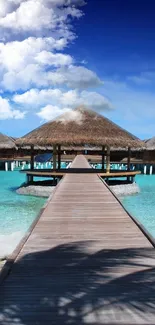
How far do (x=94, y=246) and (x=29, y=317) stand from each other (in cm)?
190

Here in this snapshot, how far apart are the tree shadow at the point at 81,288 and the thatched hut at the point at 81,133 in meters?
11.1

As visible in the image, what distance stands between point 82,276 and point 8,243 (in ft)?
13.4

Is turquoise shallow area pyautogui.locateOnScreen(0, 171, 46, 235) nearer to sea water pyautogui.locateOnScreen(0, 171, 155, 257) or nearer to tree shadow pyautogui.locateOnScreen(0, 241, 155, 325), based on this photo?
sea water pyautogui.locateOnScreen(0, 171, 155, 257)

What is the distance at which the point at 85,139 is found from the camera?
1507cm

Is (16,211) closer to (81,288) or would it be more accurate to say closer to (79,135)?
(79,135)

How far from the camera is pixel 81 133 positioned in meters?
15.5

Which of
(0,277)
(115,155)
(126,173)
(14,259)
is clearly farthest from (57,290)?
(115,155)

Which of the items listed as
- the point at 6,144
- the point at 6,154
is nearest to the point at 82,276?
the point at 6,144

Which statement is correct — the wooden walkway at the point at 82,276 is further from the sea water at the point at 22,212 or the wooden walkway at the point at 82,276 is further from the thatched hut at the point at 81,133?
the thatched hut at the point at 81,133

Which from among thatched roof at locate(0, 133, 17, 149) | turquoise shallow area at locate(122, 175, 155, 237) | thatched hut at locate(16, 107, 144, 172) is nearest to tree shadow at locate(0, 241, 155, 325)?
turquoise shallow area at locate(122, 175, 155, 237)

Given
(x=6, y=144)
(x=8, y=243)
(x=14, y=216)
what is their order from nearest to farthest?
(x=8, y=243) < (x=14, y=216) < (x=6, y=144)

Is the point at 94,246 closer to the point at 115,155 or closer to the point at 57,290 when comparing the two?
the point at 57,290

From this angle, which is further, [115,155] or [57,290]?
[115,155]

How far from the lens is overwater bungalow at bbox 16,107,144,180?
1507cm
